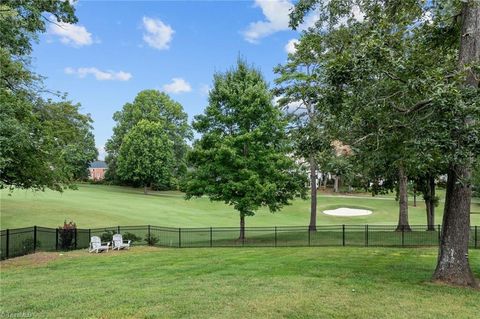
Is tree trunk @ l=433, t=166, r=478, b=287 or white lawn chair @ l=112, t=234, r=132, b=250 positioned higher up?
tree trunk @ l=433, t=166, r=478, b=287

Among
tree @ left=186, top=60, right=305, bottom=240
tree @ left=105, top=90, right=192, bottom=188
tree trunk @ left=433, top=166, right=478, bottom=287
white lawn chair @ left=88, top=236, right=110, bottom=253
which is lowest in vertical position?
white lawn chair @ left=88, top=236, right=110, bottom=253

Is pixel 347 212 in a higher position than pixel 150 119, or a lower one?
lower

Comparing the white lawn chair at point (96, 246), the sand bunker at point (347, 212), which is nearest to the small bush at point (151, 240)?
the white lawn chair at point (96, 246)

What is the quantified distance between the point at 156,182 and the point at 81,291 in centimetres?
4789

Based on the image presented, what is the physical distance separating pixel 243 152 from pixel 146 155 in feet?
103

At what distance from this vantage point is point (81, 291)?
8148 millimetres

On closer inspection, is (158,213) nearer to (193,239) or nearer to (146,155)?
Answer: (193,239)

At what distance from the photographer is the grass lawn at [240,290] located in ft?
21.6

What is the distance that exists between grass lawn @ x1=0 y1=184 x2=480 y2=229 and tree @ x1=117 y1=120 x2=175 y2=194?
26.3 ft

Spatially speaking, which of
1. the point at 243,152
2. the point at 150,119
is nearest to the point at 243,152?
the point at 243,152

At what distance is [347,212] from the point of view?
41.1 meters

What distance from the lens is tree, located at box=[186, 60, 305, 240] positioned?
21578 mm

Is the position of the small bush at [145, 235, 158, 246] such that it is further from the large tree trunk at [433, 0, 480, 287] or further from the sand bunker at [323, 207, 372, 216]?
the sand bunker at [323, 207, 372, 216]

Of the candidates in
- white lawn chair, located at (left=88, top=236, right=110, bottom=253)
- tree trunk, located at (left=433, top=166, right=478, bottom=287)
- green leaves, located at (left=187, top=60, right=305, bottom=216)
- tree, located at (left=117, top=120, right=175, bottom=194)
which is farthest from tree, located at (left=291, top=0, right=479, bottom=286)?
tree, located at (left=117, top=120, right=175, bottom=194)
